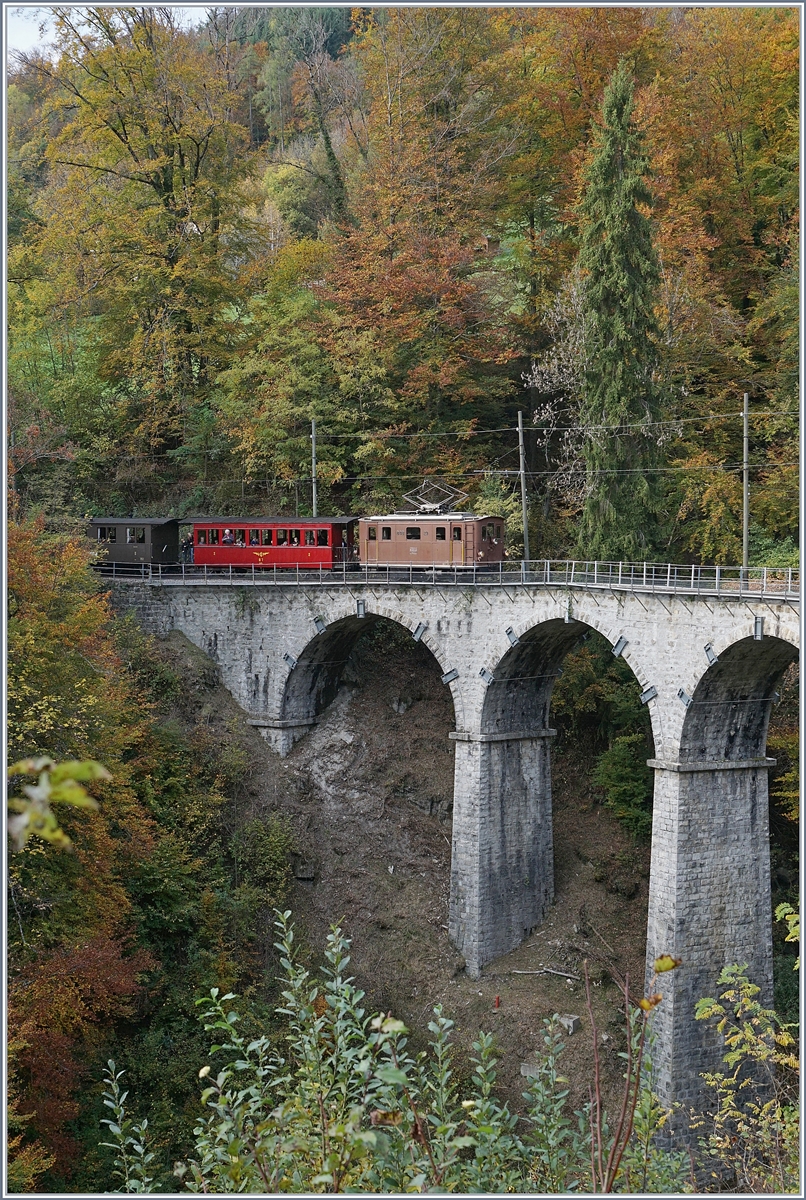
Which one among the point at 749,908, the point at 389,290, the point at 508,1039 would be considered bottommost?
the point at 508,1039

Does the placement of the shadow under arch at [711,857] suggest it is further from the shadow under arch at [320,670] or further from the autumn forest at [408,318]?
the shadow under arch at [320,670]

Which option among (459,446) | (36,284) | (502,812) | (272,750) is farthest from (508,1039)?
(36,284)

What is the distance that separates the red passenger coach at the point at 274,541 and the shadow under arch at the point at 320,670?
202 centimetres

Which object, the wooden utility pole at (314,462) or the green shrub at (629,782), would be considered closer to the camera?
the green shrub at (629,782)

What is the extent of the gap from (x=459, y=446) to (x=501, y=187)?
9.56 m

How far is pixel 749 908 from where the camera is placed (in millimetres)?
25922

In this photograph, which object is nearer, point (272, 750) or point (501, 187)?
point (272, 750)

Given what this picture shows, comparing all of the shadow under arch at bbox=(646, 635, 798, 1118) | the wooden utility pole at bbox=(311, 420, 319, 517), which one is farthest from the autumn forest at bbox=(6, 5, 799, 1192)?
the shadow under arch at bbox=(646, 635, 798, 1118)

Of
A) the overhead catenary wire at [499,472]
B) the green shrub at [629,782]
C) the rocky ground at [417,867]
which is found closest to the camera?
the rocky ground at [417,867]

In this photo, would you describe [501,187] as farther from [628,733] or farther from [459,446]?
[628,733]

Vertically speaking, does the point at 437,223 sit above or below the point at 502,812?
above

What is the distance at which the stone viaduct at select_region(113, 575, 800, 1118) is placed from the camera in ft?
82.4

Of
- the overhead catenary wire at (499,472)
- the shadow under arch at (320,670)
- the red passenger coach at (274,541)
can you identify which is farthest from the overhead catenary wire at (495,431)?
the shadow under arch at (320,670)

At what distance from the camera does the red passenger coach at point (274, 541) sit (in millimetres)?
36188
